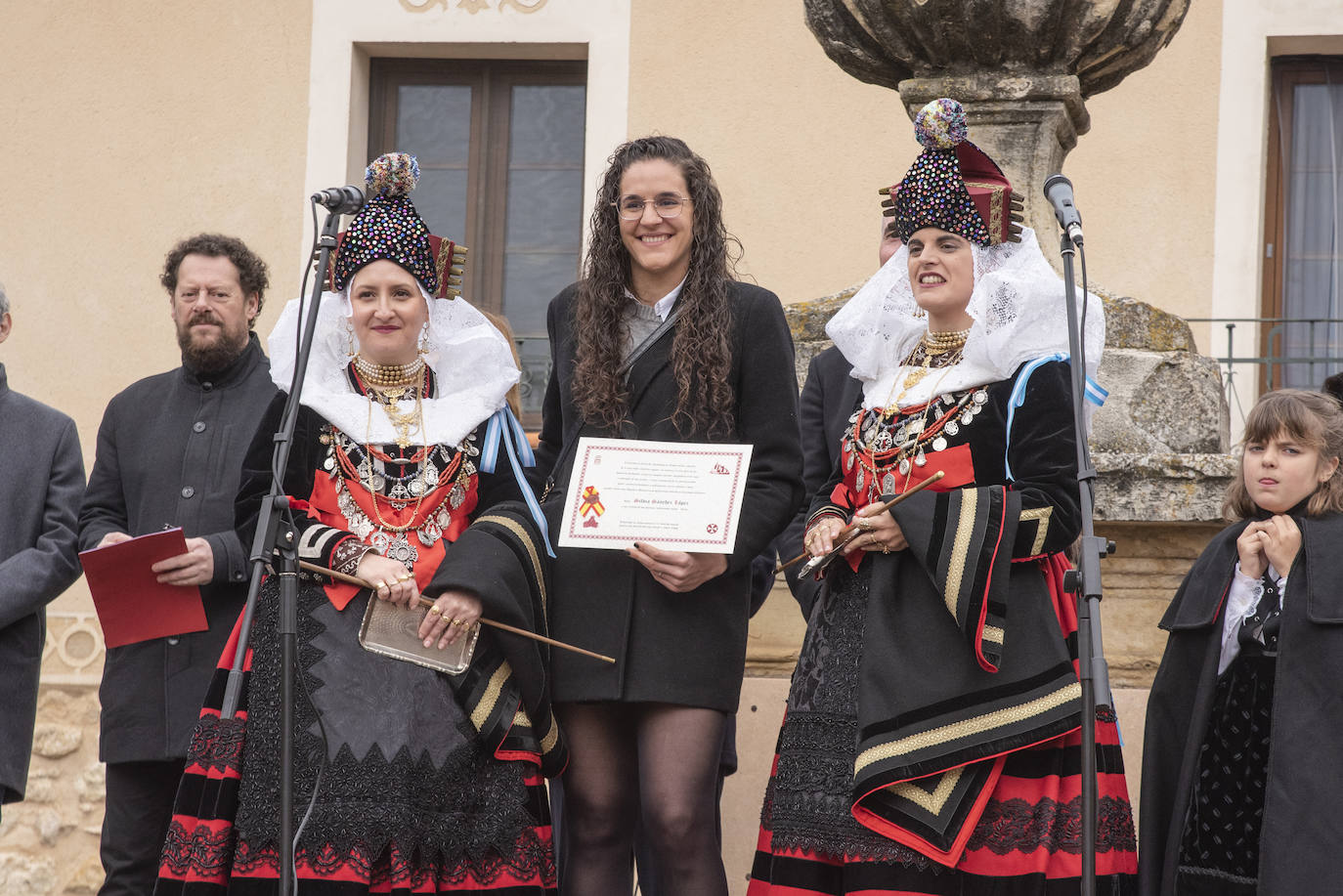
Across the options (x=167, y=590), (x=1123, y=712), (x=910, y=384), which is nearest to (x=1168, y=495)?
(x=1123, y=712)

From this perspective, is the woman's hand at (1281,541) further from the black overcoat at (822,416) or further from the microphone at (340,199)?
the microphone at (340,199)

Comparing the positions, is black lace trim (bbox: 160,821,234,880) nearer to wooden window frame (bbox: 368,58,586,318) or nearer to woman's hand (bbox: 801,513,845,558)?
woman's hand (bbox: 801,513,845,558)

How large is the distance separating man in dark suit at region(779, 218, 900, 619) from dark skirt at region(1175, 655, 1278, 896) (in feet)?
3.36

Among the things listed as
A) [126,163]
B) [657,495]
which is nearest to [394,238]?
[657,495]

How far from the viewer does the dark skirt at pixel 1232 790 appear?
12.2 feet

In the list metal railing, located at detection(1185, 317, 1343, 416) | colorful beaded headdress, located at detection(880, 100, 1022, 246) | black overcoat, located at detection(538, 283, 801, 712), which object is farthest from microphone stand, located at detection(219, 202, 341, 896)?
metal railing, located at detection(1185, 317, 1343, 416)

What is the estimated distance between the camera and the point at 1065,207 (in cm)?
351

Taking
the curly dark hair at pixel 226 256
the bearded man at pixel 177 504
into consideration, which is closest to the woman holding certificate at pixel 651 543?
the bearded man at pixel 177 504

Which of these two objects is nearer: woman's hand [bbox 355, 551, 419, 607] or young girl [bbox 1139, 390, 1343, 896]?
young girl [bbox 1139, 390, 1343, 896]

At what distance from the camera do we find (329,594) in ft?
12.7

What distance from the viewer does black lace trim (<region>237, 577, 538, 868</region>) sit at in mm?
3709

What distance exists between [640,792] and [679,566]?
1.63 feet

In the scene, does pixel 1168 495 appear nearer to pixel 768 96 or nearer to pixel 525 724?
pixel 525 724

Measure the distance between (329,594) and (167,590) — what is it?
68 cm
